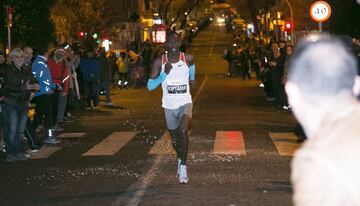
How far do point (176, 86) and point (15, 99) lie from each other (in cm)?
382

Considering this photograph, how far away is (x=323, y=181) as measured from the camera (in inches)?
93.1

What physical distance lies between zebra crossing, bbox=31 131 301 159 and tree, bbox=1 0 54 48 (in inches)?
352

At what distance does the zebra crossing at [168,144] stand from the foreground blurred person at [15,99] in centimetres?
48

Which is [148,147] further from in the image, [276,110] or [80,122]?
[276,110]

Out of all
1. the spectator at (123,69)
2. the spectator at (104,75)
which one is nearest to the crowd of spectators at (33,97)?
the spectator at (104,75)

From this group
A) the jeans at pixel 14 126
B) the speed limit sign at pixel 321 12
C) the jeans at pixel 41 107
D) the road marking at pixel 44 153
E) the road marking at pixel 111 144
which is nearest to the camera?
the jeans at pixel 14 126

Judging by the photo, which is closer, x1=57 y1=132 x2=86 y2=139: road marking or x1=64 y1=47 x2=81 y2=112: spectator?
x1=57 y1=132 x2=86 y2=139: road marking

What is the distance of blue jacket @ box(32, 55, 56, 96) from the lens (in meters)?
14.2

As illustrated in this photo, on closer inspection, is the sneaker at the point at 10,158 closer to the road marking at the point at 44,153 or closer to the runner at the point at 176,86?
the road marking at the point at 44,153

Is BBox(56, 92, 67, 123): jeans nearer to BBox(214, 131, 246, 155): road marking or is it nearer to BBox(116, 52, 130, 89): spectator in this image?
BBox(214, 131, 246, 155): road marking

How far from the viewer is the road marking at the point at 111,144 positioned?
13.1 metres

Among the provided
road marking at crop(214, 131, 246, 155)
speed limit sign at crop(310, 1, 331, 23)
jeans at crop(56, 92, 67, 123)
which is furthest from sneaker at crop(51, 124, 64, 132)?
speed limit sign at crop(310, 1, 331, 23)

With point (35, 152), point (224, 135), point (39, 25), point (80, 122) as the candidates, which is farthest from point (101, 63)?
point (35, 152)

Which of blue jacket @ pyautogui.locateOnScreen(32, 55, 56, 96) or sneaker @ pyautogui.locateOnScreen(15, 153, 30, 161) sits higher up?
blue jacket @ pyautogui.locateOnScreen(32, 55, 56, 96)
